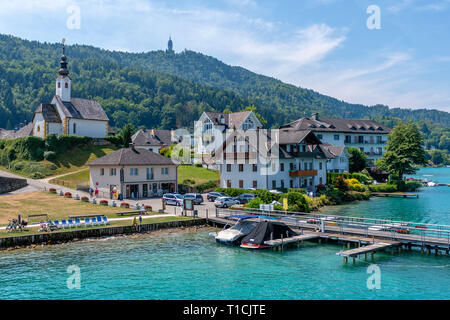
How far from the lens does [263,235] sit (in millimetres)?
35344

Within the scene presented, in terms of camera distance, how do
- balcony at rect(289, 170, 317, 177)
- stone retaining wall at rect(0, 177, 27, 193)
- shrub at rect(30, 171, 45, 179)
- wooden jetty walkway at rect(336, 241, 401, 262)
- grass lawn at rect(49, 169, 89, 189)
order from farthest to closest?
shrub at rect(30, 171, 45, 179) < balcony at rect(289, 170, 317, 177) < grass lawn at rect(49, 169, 89, 189) < stone retaining wall at rect(0, 177, 27, 193) < wooden jetty walkway at rect(336, 241, 401, 262)

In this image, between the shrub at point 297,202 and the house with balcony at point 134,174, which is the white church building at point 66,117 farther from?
the shrub at point 297,202

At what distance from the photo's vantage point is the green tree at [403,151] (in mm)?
92000

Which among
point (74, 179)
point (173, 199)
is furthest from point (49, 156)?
point (173, 199)

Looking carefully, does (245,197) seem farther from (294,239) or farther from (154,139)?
(154,139)

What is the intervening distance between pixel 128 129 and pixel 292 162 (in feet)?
134

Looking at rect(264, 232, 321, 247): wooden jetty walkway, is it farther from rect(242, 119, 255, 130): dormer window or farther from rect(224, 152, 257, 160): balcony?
rect(242, 119, 255, 130): dormer window

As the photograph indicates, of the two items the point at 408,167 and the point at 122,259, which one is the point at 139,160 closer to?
the point at 122,259

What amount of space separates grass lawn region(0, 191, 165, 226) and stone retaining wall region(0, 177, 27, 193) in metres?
5.01

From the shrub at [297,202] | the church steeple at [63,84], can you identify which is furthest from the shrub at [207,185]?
the church steeple at [63,84]

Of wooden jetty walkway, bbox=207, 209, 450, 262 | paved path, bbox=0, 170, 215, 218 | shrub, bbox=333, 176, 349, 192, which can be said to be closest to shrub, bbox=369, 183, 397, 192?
shrub, bbox=333, 176, 349, 192

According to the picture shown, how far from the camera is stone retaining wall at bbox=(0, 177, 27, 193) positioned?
204 feet

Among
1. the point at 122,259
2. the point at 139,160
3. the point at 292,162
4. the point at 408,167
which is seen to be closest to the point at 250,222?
the point at 122,259

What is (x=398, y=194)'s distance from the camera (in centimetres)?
8275
